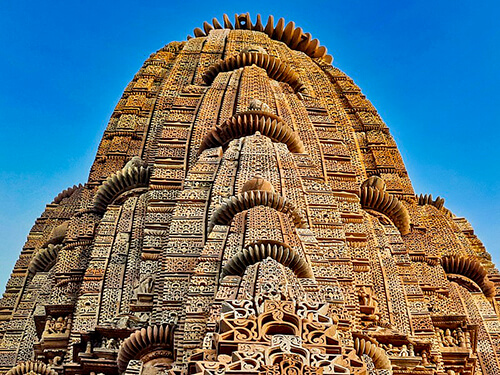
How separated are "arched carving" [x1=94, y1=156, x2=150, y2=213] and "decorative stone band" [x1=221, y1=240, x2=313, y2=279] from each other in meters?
8.95

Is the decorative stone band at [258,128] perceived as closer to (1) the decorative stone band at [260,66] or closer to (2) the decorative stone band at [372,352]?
(2) the decorative stone band at [372,352]

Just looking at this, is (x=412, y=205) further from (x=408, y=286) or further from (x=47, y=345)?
(x=47, y=345)

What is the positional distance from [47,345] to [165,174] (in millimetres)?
4160

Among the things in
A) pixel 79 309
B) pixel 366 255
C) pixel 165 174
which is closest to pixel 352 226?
pixel 366 255

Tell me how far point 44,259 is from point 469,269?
10139mm

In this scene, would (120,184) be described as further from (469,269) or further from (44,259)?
(469,269)

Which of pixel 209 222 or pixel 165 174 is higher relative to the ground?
pixel 165 174

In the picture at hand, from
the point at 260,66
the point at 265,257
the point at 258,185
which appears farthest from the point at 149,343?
the point at 260,66

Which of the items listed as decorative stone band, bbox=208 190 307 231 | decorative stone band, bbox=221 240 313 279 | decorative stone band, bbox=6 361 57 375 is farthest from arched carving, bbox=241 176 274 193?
decorative stone band, bbox=6 361 57 375

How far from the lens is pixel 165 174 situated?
64.3 feet

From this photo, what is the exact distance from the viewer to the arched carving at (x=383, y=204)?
21594 mm

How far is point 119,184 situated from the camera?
21.2 meters

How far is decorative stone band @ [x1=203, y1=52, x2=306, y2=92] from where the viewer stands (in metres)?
24.1

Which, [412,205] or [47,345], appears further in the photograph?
[412,205]
